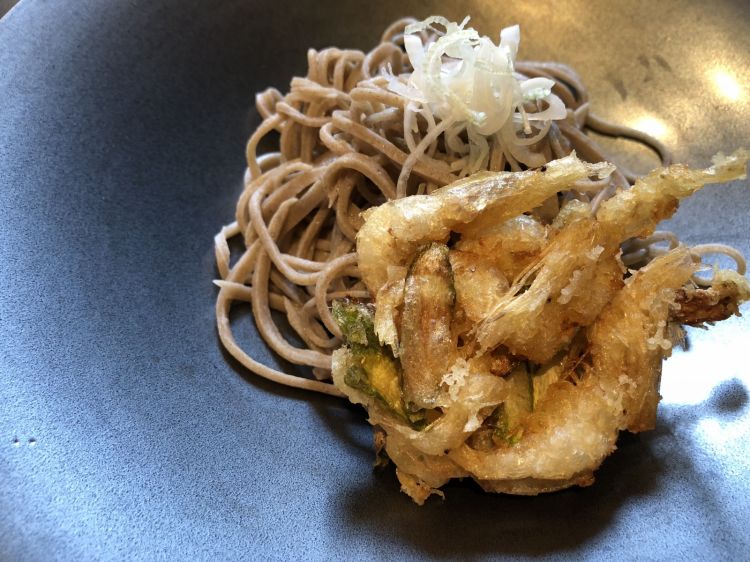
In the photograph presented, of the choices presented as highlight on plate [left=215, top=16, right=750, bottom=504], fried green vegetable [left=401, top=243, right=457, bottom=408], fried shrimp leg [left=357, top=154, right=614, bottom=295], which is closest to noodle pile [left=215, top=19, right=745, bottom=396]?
highlight on plate [left=215, top=16, right=750, bottom=504]

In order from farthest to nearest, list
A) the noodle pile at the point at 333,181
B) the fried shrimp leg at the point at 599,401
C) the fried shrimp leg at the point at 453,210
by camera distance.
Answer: the noodle pile at the point at 333,181
the fried shrimp leg at the point at 453,210
the fried shrimp leg at the point at 599,401

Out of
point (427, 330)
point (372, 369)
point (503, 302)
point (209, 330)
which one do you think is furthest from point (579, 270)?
point (209, 330)

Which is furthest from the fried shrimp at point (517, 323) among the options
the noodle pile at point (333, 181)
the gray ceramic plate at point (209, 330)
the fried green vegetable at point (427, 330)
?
the noodle pile at point (333, 181)

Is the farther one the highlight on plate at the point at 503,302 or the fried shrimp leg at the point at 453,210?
the fried shrimp leg at the point at 453,210

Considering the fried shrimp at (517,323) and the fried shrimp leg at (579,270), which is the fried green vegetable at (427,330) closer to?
the fried shrimp at (517,323)

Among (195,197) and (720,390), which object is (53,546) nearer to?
(195,197)
